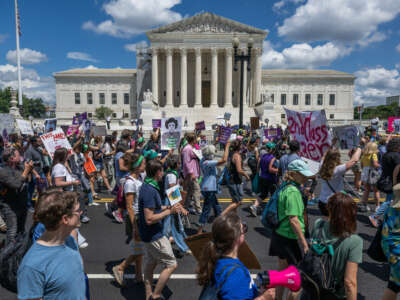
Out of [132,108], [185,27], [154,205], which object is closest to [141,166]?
[154,205]

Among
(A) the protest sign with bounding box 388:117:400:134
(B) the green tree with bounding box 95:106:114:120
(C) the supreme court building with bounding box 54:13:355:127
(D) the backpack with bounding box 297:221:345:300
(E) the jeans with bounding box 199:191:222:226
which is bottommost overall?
(E) the jeans with bounding box 199:191:222:226

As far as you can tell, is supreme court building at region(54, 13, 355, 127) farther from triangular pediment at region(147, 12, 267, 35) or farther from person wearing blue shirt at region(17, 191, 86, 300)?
person wearing blue shirt at region(17, 191, 86, 300)

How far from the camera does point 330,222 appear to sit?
257 cm

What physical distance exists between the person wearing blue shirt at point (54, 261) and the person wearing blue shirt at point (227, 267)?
2.96ft

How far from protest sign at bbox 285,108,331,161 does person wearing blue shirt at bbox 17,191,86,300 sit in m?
4.31

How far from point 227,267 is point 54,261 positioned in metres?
1.16

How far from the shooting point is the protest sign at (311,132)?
5225 mm

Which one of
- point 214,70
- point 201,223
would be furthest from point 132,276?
point 214,70

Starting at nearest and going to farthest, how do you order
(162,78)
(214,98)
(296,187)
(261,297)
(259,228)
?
(261,297) → (296,187) → (259,228) → (214,98) → (162,78)

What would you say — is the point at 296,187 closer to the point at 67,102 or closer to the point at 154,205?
the point at 154,205

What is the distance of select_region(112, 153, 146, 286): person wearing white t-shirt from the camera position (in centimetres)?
412

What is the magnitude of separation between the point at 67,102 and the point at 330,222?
7083 centimetres

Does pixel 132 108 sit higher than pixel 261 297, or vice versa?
pixel 132 108

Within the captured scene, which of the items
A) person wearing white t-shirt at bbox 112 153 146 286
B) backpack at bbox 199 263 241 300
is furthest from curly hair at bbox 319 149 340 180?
backpack at bbox 199 263 241 300
